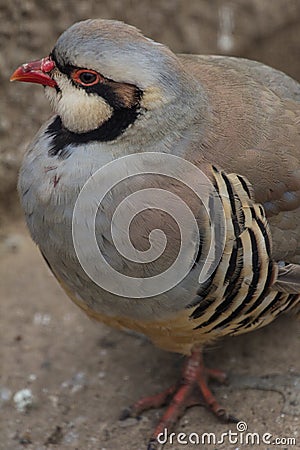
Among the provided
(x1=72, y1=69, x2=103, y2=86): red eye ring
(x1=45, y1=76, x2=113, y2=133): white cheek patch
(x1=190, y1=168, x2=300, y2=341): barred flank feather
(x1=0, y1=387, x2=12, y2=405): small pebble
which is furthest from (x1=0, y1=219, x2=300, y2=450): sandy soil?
(x1=72, y1=69, x2=103, y2=86): red eye ring

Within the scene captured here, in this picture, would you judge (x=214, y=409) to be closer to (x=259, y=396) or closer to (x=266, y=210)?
(x=259, y=396)

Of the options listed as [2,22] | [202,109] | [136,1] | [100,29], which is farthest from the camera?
[136,1]

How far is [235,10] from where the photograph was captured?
5477 millimetres

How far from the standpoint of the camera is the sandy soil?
3.75m

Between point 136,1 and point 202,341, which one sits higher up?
point 136,1

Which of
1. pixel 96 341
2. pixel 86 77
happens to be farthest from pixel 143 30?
pixel 86 77

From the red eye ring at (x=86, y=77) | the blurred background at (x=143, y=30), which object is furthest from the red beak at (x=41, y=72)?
the blurred background at (x=143, y=30)

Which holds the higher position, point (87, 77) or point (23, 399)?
point (87, 77)

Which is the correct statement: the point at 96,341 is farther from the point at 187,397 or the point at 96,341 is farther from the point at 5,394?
the point at 187,397

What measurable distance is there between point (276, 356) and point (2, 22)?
2.55m

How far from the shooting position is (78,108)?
2.99 metres

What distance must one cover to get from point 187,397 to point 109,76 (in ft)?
5.98

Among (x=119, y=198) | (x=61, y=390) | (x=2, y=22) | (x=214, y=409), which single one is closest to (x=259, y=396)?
(x=214, y=409)

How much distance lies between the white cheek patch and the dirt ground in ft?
5.26
